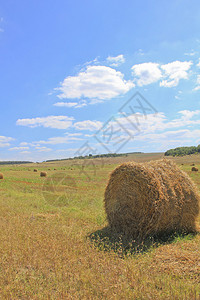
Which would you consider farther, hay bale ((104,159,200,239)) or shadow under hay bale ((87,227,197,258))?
hay bale ((104,159,200,239))

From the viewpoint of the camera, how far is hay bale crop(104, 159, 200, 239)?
229 inches

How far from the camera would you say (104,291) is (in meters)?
3.16

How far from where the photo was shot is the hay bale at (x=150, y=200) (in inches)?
229

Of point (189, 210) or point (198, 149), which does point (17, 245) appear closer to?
point (189, 210)

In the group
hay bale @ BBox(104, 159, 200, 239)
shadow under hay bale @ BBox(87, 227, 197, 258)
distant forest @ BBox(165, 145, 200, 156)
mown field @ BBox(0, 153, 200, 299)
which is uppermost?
distant forest @ BBox(165, 145, 200, 156)

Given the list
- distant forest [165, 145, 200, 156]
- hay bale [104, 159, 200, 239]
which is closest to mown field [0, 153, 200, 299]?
hay bale [104, 159, 200, 239]

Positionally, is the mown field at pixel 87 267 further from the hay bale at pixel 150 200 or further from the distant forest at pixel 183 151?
the distant forest at pixel 183 151

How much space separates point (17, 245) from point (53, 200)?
705 cm

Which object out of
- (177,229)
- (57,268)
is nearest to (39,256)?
(57,268)

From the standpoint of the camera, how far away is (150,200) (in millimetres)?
5773

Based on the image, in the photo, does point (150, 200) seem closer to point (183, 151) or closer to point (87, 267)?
point (87, 267)

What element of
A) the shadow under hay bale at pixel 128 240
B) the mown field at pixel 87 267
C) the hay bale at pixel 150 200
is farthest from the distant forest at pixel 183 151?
the mown field at pixel 87 267

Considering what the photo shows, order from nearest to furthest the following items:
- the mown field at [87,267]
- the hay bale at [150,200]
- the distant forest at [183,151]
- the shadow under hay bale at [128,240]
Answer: the mown field at [87,267] → the shadow under hay bale at [128,240] → the hay bale at [150,200] → the distant forest at [183,151]

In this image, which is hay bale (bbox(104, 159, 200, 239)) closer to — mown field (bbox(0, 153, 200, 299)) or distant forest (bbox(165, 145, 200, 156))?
mown field (bbox(0, 153, 200, 299))
